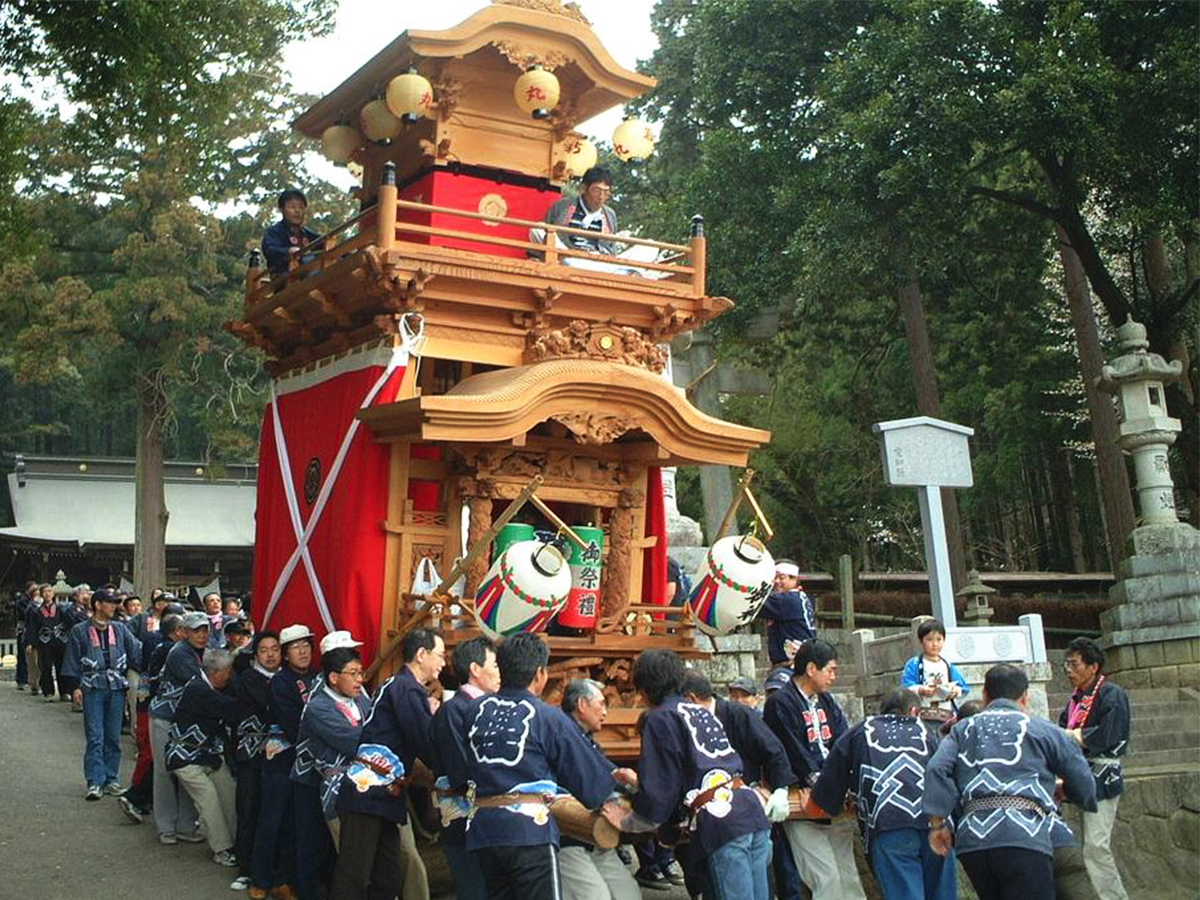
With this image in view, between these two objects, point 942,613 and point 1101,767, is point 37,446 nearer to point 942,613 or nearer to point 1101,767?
point 942,613

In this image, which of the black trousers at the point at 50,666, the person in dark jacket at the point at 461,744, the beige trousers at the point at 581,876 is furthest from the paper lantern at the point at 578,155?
Result: the black trousers at the point at 50,666

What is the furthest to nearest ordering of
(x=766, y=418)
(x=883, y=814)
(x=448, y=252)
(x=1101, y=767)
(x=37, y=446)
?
(x=37, y=446) < (x=766, y=418) < (x=448, y=252) < (x=1101, y=767) < (x=883, y=814)

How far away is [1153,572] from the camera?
1500cm

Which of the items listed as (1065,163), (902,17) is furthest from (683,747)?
(902,17)

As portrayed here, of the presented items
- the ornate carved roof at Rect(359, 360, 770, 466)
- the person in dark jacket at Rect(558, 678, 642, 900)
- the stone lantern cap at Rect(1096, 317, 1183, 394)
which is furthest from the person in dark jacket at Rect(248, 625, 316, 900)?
the stone lantern cap at Rect(1096, 317, 1183, 394)

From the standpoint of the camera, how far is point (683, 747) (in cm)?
602

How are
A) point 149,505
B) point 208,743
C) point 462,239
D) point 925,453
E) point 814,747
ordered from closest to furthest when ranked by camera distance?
point 814,747
point 208,743
point 462,239
point 925,453
point 149,505

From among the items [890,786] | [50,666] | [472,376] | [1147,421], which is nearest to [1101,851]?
[890,786]

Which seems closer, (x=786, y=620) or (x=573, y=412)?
(x=573, y=412)

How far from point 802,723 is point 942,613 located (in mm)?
4906

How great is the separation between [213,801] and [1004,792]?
5.54m

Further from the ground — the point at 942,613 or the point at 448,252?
the point at 448,252

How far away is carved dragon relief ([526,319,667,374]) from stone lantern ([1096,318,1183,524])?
8116 millimetres

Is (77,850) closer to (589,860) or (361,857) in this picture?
(361,857)
